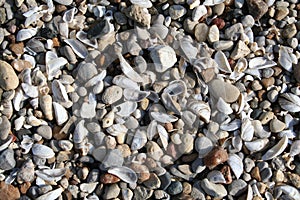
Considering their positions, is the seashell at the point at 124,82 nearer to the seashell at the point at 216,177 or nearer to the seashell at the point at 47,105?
the seashell at the point at 47,105

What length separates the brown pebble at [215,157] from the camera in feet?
4.28

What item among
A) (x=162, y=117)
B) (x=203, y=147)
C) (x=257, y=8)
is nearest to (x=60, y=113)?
(x=162, y=117)

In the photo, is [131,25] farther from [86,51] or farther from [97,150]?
[97,150]

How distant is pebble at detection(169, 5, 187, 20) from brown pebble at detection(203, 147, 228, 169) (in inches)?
14.3

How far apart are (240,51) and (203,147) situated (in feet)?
0.89

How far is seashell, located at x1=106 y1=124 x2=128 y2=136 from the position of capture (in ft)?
4.33

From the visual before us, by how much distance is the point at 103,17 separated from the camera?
1.40 m

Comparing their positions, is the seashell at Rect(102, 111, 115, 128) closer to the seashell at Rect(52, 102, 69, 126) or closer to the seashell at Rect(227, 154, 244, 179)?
the seashell at Rect(52, 102, 69, 126)

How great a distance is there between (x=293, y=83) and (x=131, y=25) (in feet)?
1.48

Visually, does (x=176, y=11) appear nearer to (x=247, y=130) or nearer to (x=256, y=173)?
(x=247, y=130)

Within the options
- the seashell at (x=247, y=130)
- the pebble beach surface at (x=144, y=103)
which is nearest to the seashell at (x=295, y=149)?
the pebble beach surface at (x=144, y=103)

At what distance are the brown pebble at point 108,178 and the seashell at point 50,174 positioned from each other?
3.7 inches

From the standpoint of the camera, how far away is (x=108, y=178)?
1295 millimetres

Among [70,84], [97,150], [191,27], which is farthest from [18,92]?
[191,27]
